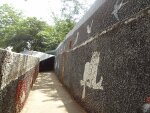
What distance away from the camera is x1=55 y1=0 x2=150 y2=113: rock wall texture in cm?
350

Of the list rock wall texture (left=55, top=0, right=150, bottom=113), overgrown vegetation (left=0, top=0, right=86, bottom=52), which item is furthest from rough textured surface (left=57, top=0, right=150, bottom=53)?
overgrown vegetation (left=0, top=0, right=86, bottom=52)

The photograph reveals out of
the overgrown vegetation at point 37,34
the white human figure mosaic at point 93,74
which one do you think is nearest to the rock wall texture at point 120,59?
the white human figure mosaic at point 93,74

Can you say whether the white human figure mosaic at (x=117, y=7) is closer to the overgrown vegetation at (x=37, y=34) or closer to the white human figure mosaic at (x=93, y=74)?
the white human figure mosaic at (x=93, y=74)

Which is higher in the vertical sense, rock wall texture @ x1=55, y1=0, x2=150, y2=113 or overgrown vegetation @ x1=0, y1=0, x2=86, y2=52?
overgrown vegetation @ x1=0, y1=0, x2=86, y2=52

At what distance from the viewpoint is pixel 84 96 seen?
7.04 meters

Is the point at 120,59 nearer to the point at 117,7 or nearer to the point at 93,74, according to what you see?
the point at 117,7

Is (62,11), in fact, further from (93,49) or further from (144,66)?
(144,66)

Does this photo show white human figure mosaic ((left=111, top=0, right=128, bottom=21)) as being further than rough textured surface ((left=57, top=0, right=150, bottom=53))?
Yes

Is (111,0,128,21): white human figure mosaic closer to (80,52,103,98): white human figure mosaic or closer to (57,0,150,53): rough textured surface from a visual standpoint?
(57,0,150,53): rough textured surface

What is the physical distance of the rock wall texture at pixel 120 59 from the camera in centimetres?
350

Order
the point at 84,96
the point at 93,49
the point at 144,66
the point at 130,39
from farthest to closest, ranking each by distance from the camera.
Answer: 1. the point at 84,96
2. the point at 93,49
3. the point at 130,39
4. the point at 144,66

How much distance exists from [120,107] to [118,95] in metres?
0.23

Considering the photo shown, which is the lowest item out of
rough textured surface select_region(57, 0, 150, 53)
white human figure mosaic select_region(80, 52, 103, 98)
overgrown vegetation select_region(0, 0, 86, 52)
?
white human figure mosaic select_region(80, 52, 103, 98)

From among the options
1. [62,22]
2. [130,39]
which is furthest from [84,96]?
[62,22]
